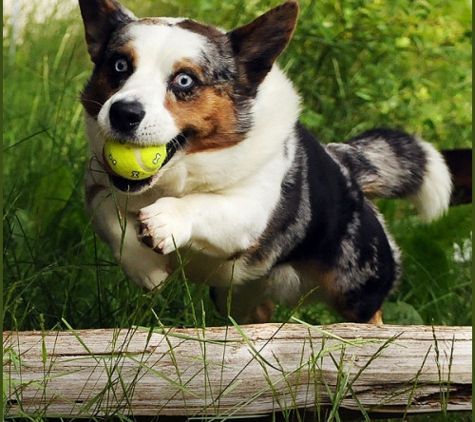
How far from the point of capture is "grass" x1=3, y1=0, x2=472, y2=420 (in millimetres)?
4004

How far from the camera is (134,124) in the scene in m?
2.70

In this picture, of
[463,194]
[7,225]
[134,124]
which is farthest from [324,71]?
[134,124]

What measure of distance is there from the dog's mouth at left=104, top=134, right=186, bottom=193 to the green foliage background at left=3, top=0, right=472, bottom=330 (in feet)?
2.32

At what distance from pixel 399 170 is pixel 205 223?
1165 mm

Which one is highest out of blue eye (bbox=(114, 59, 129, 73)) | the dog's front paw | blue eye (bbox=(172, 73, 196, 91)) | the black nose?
blue eye (bbox=(114, 59, 129, 73))

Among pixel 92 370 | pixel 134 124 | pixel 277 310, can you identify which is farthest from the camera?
pixel 277 310

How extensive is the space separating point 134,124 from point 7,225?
3.38 ft

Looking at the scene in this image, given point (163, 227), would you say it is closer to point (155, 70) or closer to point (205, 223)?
point (205, 223)

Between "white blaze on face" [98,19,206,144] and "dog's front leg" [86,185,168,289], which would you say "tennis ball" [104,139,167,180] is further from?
"dog's front leg" [86,185,168,289]

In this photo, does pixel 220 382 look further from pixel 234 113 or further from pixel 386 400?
pixel 234 113

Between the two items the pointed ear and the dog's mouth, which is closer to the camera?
the dog's mouth

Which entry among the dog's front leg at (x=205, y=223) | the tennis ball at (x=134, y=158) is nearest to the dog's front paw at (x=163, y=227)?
the dog's front leg at (x=205, y=223)

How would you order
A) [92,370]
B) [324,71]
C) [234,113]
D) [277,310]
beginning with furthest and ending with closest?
[324,71], [277,310], [234,113], [92,370]

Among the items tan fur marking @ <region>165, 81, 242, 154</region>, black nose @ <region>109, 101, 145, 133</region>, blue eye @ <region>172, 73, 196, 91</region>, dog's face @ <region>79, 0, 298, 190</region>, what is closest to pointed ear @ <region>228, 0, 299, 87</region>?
dog's face @ <region>79, 0, 298, 190</region>
